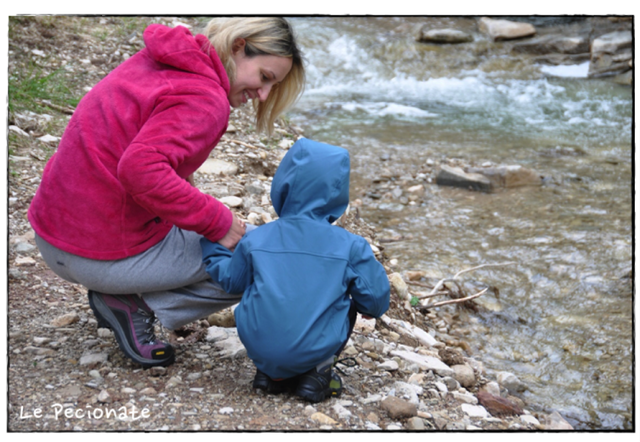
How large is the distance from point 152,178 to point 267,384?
2.76 ft

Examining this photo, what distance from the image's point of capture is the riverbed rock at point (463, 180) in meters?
5.96

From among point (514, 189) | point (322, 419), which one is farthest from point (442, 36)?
point (322, 419)

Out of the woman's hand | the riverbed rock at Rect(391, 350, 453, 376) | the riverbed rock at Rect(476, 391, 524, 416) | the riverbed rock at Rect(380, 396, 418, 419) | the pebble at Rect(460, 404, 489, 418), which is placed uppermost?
the woman's hand

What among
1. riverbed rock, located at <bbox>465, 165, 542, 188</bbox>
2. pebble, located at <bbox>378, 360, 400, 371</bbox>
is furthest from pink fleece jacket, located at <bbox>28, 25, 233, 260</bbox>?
riverbed rock, located at <bbox>465, 165, 542, 188</bbox>

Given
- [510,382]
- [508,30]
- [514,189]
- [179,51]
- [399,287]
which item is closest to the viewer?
[179,51]

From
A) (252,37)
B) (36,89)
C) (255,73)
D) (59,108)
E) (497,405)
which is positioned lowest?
(497,405)

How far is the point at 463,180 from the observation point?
599cm

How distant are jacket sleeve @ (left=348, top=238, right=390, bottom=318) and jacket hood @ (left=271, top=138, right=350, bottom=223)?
18 centimetres

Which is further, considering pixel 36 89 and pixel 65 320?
pixel 36 89

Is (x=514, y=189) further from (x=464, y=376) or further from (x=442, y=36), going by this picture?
(x=442, y=36)

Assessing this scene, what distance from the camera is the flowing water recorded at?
3615mm

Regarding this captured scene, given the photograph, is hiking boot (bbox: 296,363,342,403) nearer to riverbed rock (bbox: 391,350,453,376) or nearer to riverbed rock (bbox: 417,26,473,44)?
riverbed rock (bbox: 391,350,453,376)

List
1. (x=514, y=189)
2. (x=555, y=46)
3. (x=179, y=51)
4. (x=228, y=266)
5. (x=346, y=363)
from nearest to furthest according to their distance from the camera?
(x=179, y=51)
(x=228, y=266)
(x=346, y=363)
(x=514, y=189)
(x=555, y=46)

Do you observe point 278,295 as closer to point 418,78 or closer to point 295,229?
point 295,229
